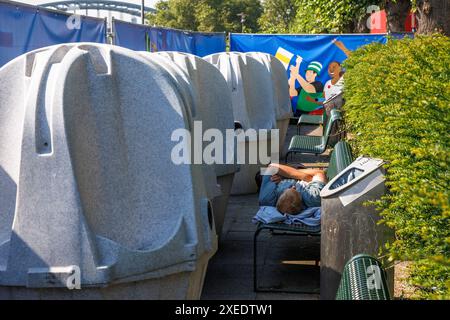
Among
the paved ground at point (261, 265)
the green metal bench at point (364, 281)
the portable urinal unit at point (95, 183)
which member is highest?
the portable urinal unit at point (95, 183)

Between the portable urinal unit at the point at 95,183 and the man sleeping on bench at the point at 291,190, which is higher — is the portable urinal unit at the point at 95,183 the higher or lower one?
the higher one

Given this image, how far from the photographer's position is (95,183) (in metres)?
4.41

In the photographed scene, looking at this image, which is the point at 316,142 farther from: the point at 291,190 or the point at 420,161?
the point at 420,161

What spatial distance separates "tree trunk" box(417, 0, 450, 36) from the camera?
534 inches

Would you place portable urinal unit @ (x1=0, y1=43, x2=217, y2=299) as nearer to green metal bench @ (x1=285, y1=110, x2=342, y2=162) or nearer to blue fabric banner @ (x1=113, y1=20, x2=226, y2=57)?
green metal bench @ (x1=285, y1=110, x2=342, y2=162)

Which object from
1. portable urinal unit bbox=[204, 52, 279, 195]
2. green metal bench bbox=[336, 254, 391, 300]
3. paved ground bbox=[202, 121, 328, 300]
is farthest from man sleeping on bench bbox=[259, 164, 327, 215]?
portable urinal unit bbox=[204, 52, 279, 195]

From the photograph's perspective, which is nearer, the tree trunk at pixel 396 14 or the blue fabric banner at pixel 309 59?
the blue fabric banner at pixel 309 59

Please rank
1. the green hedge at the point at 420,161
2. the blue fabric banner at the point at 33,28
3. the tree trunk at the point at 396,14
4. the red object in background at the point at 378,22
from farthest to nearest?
the red object in background at the point at 378,22, the tree trunk at the point at 396,14, the blue fabric banner at the point at 33,28, the green hedge at the point at 420,161

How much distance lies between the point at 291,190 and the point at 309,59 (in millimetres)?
14484

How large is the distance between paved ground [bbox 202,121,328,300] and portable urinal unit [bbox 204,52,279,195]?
162cm

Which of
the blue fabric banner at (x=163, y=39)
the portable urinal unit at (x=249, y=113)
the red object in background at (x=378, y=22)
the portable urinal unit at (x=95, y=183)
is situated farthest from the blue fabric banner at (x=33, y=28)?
the red object in background at (x=378, y=22)

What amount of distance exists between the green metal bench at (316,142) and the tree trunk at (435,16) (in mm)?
3037

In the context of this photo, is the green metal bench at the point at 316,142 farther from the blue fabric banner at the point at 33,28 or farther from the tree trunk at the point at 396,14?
the tree trunk at the point at 396,14

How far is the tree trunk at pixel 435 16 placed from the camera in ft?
44.5
